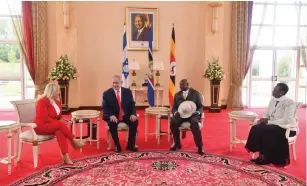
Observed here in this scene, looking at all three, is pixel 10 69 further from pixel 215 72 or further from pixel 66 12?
pixel 215 72

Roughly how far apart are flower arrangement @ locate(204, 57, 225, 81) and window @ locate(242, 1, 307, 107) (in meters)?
1.62

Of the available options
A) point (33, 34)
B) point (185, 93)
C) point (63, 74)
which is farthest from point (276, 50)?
point (33, 34)

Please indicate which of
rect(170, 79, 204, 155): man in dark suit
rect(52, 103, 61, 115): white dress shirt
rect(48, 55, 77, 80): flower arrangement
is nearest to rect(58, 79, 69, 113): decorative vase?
rect(48, 55, 77, 80): flower arrangement

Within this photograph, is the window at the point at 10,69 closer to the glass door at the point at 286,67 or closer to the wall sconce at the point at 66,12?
the wall sconce at the point at 66,12

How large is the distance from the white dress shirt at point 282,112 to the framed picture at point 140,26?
17.1 ft

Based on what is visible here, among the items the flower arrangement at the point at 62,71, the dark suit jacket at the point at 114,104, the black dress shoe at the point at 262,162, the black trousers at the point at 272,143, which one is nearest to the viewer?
the black trousers at the point at 272,143

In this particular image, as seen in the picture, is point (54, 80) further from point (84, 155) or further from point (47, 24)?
point (84, 155)

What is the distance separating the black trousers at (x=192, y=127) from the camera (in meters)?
5.26

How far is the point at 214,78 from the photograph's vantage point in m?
9.19

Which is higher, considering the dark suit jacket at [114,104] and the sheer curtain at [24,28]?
the sheer curtain at [24,28]

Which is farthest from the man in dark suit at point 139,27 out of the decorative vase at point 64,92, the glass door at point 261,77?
the glass door at point 261,77

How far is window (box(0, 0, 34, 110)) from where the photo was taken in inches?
373

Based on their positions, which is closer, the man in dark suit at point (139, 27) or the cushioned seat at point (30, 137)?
the cushioned seat at point (30, 137)

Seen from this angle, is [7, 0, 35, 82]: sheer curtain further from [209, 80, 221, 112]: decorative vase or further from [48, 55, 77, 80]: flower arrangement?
[209, 80, 221, 112]: decorative vase
